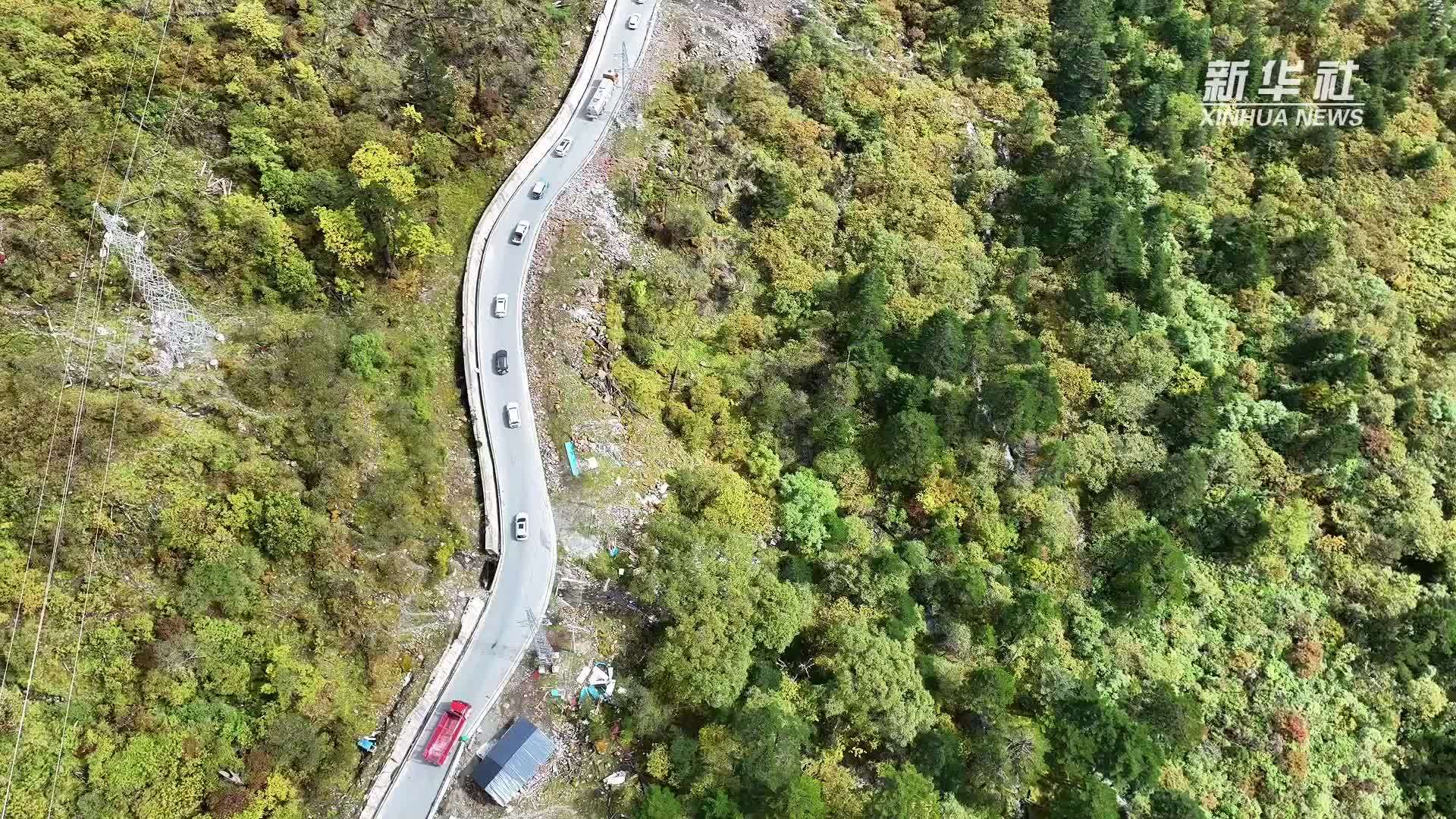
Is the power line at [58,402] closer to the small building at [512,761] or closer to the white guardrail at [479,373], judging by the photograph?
the white guardrail at [479,373]

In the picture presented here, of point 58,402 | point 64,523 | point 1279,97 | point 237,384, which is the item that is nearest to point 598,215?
point 237,384

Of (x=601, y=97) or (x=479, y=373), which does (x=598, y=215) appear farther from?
(x=479, y=373)

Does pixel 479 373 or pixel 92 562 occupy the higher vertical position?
pixel 479 373

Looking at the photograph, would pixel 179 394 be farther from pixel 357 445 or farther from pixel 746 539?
pixel 746 539

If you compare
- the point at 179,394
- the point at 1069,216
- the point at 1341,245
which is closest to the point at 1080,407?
the point at 1069,216

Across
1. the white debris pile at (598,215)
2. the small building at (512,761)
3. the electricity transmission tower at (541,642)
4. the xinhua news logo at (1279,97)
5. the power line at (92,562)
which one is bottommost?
the small building at (512,761)

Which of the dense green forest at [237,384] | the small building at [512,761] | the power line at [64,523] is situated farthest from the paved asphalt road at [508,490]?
the power line at [64,523]

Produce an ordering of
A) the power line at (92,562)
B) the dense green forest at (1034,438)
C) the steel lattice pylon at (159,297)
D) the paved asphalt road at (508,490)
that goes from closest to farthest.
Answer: the power line at (92,562) → the paved asphalt road at (508,490) → the steel lattice pylon at (159,297) → the dense green forest at (1034,438)
